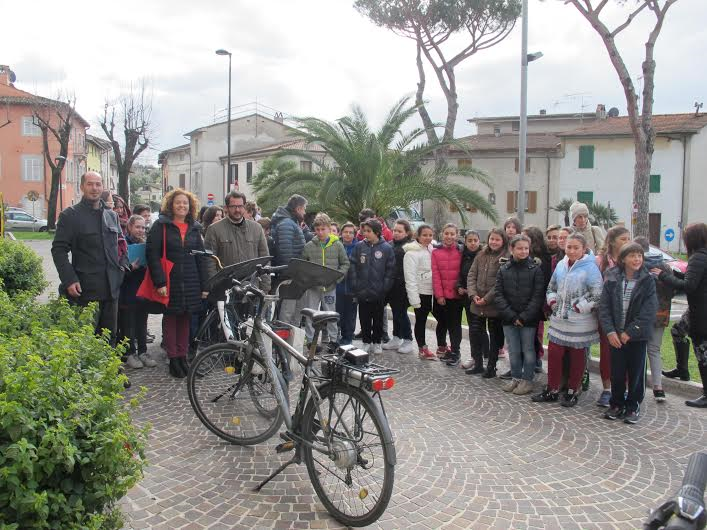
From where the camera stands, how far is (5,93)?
5372 centimetres

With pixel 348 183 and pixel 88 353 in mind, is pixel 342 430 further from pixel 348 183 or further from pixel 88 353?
pixel 348 183

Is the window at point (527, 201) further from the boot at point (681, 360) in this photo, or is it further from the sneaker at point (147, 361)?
→ the sneaker at point (147, 361)

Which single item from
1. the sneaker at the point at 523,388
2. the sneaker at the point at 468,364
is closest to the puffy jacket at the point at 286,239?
the sneaker at the point at 468,364

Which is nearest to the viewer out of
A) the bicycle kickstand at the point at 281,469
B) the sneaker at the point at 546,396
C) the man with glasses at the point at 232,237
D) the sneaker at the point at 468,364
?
the bicycle kickstand at the point at 281,469

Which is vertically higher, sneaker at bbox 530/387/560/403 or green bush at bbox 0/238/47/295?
green bush at bbox 0/238/47/295

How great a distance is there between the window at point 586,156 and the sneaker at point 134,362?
40.7m

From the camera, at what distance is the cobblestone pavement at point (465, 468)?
3.79 m

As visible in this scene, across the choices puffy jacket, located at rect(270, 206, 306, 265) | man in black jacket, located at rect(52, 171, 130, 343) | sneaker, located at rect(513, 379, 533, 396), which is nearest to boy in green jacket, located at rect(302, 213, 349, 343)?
puffy jacket, located at rect(270, 206, 306, 265)

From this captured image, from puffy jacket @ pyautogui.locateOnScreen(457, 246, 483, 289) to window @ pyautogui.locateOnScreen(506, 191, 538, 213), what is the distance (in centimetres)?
3897

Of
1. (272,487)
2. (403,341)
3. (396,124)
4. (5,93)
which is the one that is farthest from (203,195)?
(272,487)

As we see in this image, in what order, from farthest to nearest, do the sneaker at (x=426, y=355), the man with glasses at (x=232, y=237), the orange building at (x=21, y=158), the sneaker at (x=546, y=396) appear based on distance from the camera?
the orange building at (x=21, y=158) → the sneaker at (x=426, y=355) → the man with glasses at (x=232, y=237) → the sneaker at (x=546, y=396)

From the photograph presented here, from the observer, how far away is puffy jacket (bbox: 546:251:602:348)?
20.0ft

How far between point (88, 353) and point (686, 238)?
563cm

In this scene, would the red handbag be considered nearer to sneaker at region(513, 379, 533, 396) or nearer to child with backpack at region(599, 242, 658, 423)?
sneaker at region(513, 379, 533, 396)
